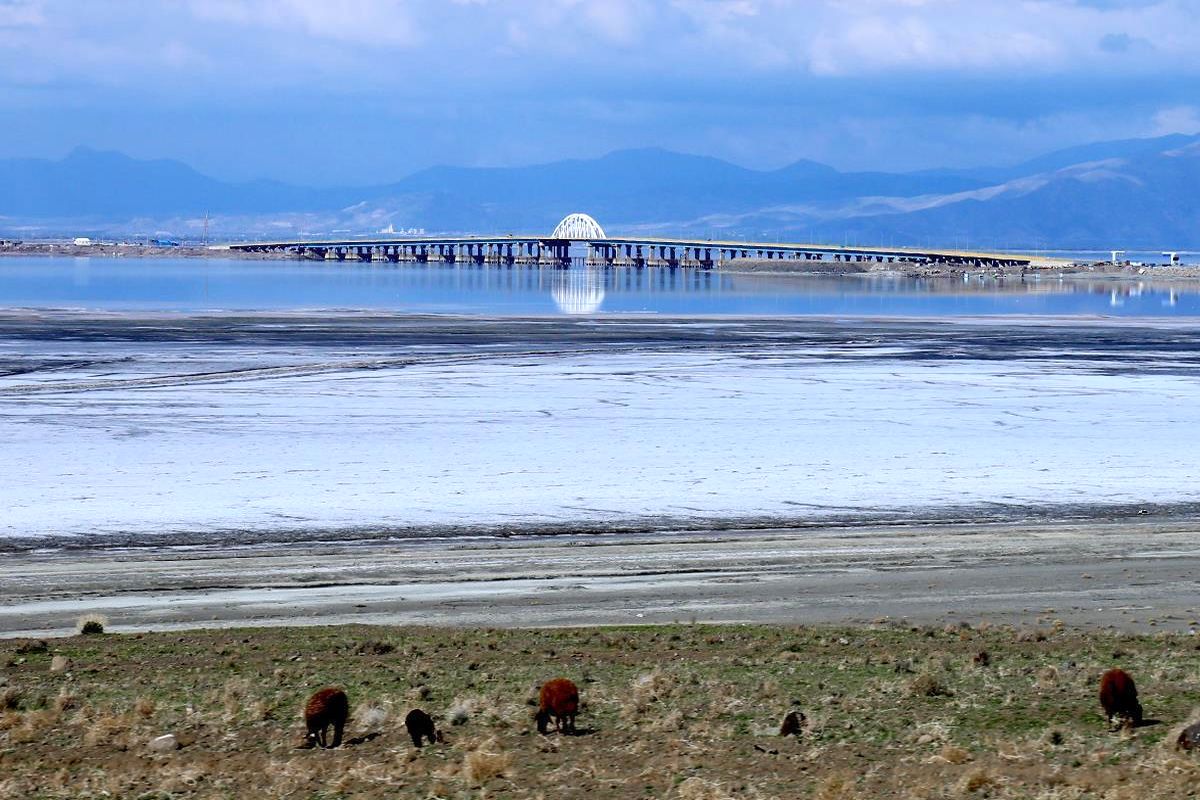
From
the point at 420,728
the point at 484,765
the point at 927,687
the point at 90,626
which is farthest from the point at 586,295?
the point at 484,765

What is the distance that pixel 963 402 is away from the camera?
34.8 m

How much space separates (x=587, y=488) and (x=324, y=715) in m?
13.6

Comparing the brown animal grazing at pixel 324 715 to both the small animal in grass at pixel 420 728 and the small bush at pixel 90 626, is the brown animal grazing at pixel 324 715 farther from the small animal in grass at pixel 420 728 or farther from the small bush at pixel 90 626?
the small bush at pixel 90 626

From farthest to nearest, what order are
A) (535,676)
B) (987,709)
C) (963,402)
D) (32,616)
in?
(963,402) → (32,616) → (535,676) → (987,709)

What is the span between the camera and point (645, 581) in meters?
16.4

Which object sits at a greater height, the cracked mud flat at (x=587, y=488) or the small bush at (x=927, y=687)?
the small bush at (x=927, y=687)

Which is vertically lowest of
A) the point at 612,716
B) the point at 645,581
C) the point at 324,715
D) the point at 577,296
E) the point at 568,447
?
the point at 645,581

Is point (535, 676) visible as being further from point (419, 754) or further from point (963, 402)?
point (963, 402)

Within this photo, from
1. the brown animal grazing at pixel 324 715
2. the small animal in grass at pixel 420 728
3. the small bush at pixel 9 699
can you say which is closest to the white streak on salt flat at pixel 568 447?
the small bush at pixel 9 699

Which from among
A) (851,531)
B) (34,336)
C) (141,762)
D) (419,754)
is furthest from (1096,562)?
(34,336)

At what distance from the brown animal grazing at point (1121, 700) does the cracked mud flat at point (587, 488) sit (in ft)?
15.1

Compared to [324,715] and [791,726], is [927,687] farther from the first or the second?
[324,715]

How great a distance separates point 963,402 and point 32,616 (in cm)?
2427

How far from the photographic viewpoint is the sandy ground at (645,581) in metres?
14.5
